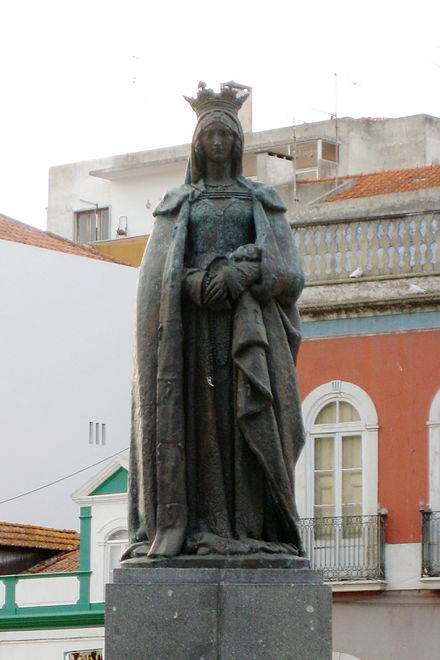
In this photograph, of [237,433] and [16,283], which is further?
[16,283]

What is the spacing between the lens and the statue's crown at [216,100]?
1065cm

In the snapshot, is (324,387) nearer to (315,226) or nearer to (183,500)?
(315,226)

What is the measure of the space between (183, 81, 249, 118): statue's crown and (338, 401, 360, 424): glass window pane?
687 inches

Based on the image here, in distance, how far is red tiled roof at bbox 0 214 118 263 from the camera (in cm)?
4106

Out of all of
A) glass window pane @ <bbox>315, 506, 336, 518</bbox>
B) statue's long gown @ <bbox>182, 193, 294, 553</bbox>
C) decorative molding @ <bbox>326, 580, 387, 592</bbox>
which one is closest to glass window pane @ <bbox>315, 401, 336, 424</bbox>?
glass window pane @ <bbox>315, 506, 336, 518</bbox>

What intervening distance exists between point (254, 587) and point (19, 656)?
915 inches

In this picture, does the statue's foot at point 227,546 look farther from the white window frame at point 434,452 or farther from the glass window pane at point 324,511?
the glass window pane at point 324,511

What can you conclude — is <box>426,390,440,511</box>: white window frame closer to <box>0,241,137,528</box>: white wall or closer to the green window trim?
the green window trim

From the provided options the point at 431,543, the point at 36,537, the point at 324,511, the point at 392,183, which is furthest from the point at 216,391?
the point at 36,537

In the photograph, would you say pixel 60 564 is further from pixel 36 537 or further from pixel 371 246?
pixel 371 246

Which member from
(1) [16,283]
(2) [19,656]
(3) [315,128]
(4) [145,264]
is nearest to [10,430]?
(1) [16,283]

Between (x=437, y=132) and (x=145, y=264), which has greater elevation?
(x=437, y=132)

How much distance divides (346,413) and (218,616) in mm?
18151

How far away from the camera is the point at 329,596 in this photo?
10.1 meters
